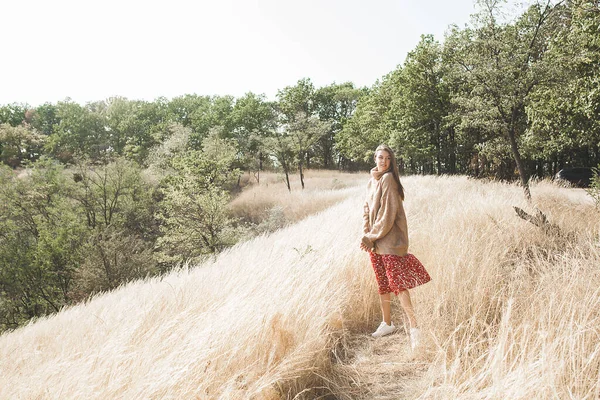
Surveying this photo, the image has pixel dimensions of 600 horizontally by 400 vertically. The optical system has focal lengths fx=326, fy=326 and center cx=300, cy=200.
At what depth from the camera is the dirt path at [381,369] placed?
2248mm

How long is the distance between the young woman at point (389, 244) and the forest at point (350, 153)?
26.2 feet

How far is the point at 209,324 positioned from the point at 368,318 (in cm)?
175

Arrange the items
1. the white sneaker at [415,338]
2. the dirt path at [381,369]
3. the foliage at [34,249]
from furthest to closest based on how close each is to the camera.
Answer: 1. the foliage at [34,249]
2. the white sneaker at [415,338]
3. the dirt path at [381,369]

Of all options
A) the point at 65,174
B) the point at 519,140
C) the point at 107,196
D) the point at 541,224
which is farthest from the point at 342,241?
the point at 65,174

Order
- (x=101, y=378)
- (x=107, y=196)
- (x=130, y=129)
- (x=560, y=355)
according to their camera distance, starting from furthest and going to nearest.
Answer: (x=130, y=129)
(x=107, y=196)
(x=101, y=378)
(x=560, y=355)

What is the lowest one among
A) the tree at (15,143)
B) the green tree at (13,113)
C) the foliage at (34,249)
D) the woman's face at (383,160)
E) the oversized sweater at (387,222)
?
the foliage at (34,249)

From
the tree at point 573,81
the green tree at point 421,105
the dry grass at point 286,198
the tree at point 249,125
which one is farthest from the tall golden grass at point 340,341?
the tree at point 249,125

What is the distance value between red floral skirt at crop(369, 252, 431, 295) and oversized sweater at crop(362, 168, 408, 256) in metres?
0.08

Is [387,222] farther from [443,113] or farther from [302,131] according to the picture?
[302,131]

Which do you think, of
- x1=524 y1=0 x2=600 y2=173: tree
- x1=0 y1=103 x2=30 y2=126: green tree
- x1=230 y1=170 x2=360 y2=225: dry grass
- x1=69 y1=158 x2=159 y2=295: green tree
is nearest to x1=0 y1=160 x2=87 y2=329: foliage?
x1=69 y1=158 x2=159 y2=295: green tree

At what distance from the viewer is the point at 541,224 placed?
16.1ft

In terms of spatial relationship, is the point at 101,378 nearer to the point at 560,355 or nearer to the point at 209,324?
the point at 209,324

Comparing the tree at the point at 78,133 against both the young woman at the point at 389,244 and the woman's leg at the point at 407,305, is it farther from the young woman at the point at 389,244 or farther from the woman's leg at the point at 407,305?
the woman's leg at the point at 407,305

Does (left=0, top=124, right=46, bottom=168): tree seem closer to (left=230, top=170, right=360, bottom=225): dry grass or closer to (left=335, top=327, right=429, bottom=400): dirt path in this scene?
(left=230, top=170, right=360, bottom=225): dry grass
